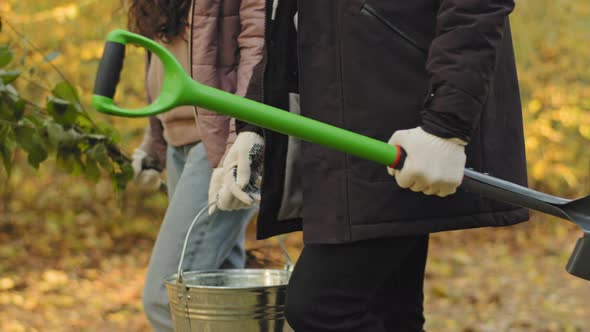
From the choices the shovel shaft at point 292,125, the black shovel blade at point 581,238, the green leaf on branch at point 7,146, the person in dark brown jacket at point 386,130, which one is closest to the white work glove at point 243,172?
the person in dark brown jacket at point 386,130

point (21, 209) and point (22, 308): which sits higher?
point (21, 209)

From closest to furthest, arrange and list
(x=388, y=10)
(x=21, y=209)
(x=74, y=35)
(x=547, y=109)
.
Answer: (x=388, y=10) < (x=74, y=35) < (x=21, y=209) < (x=547, y=109)

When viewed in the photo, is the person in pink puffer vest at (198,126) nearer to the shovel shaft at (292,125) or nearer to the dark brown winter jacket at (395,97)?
the dark brown winter jacket at (395,97)

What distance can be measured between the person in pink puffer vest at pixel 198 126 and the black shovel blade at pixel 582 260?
0.99m

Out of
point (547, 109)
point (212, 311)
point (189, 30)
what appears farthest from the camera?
point (547, 109)

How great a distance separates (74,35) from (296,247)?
250 cm

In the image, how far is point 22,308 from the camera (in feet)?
17.0

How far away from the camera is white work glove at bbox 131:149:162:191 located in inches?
124

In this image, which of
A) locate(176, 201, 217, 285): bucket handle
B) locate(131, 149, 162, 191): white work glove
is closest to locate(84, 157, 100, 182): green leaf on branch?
locate(131, 149, 162, 191): white work glove

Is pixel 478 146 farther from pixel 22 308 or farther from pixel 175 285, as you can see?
pixel 22 308

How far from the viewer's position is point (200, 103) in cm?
157

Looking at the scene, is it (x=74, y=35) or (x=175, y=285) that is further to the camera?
(x=74, y=35)

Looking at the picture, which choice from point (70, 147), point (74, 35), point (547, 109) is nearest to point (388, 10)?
point (70, 147)

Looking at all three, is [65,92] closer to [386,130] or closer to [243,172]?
[243,172]
